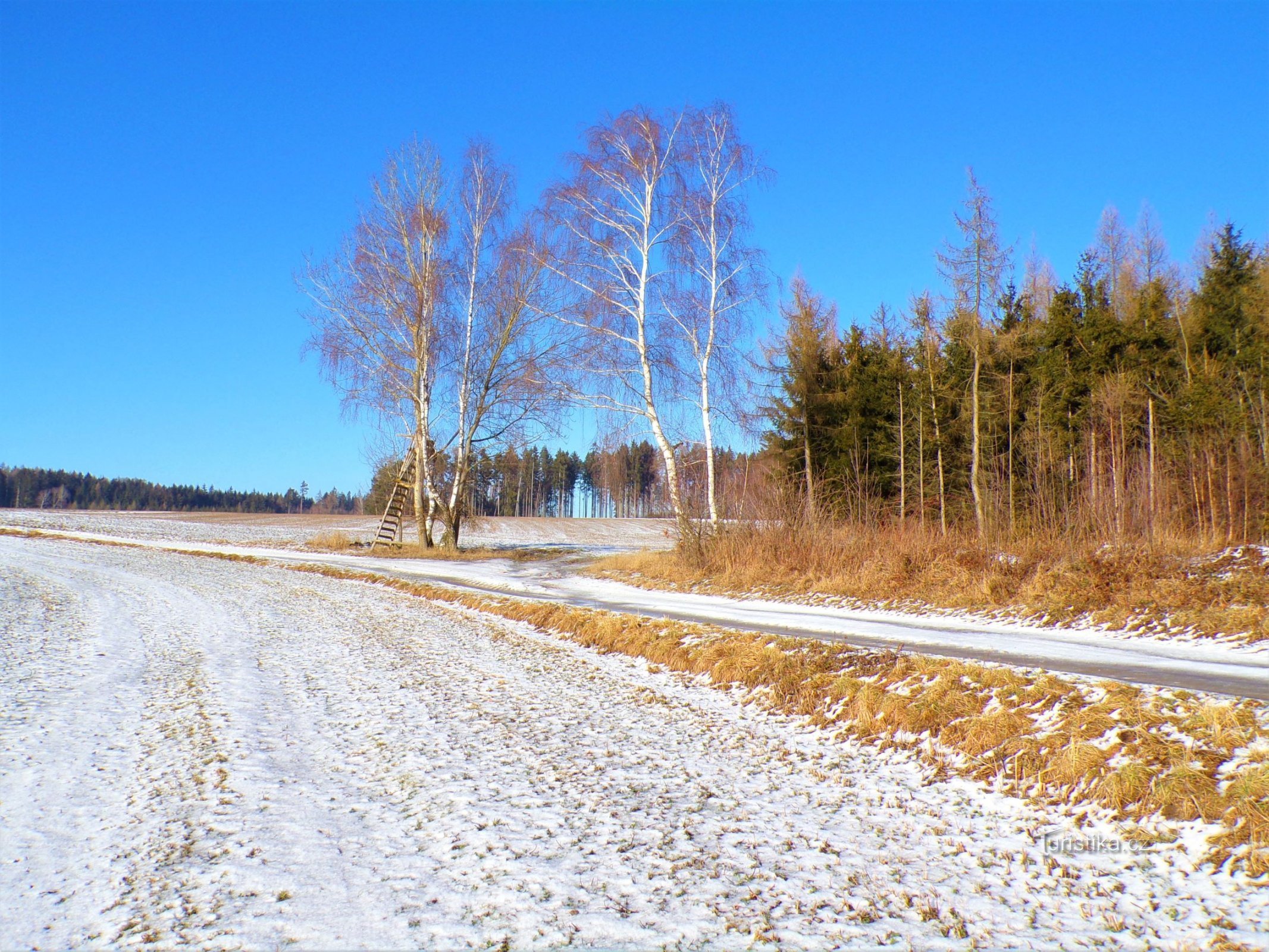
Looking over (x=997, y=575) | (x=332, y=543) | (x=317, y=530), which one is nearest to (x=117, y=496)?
(x=317, y=530)

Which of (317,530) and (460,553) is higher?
(317,530)

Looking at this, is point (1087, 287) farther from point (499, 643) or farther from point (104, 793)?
point (104, 793)

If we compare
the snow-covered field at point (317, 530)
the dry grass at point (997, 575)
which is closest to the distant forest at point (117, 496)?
the snow-covered field at point (317, 530)

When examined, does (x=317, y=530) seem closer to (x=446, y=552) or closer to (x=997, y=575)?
(x=446, y=552)

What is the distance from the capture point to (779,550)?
60.8 feet

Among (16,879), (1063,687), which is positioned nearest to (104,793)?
(16,879)

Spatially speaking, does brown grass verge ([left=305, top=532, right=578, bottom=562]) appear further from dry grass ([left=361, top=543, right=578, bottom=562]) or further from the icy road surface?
the icy road surface

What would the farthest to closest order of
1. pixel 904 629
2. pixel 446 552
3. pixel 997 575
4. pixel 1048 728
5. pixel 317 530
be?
pixel 317 530 → pixel 446 552 → pixel 997 575 → pixel 904 629 → pixel 1048 728

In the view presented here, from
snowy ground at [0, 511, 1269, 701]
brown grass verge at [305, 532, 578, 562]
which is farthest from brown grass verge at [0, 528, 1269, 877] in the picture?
brown grass verge at [305, 532, 578, 562]

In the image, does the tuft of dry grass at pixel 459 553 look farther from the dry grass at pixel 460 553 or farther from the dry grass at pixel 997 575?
the dry grass at pixel 997 575

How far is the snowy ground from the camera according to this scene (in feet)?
25.0

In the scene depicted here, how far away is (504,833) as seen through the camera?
4.60 metres

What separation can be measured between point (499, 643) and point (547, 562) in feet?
49.3

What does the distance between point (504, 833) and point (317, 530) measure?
2140 inches
